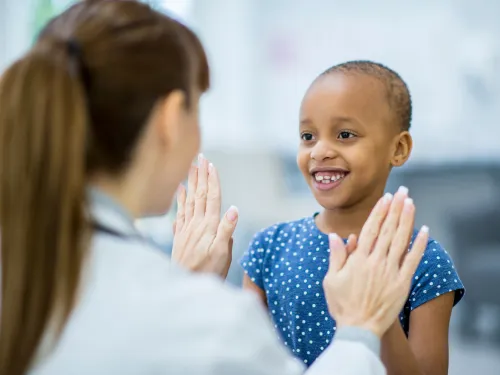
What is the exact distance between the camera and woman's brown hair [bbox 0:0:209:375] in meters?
0.65

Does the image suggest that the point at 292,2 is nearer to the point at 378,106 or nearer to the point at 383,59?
the point at 383,59

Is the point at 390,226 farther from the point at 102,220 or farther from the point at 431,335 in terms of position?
the point at 102,220

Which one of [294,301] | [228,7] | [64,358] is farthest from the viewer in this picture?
[228,7]

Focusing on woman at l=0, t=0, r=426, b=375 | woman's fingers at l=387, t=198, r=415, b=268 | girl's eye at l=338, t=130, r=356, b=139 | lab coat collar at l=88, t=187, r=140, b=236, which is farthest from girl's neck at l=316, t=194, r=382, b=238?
lab coat collar at l=88, t=187, r=140, b=236

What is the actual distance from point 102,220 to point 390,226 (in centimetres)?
38

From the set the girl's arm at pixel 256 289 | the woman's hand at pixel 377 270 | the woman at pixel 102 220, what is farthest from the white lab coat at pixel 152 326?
the girl's arm at pixel 256 289

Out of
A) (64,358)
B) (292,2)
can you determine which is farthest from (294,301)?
(292,2)

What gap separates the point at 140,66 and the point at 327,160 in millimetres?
457

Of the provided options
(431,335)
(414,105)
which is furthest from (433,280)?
(414,105)

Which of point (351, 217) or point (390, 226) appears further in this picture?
point (351, 217)

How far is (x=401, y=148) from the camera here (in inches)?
43.8

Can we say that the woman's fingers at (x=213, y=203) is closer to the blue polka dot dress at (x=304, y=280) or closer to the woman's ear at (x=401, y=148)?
the blue polka dot dress at (x=304, y=280)

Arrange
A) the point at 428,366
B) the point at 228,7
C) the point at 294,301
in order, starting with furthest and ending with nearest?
the point at 228,7
the point at 294,301
the point at 428,366

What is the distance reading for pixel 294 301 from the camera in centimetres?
110
